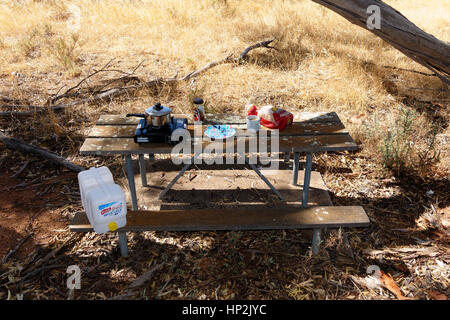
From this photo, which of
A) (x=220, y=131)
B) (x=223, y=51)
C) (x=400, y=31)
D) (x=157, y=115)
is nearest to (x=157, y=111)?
(x=157, y=115)

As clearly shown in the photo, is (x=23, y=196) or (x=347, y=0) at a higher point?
(x=347, y=0)

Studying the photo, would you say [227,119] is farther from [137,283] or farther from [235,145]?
[137,283]

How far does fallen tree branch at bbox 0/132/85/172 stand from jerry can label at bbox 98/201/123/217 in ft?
5.62

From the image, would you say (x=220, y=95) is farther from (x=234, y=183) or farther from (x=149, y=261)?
(x=149, y=261)

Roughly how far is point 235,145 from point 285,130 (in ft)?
1.73

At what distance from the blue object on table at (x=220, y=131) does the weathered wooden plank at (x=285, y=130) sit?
78 mm

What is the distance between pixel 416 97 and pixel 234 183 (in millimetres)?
3566

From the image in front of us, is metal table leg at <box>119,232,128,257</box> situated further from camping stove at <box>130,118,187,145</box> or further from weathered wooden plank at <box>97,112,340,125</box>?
weathered wooden plank at <box>97,112,340,125</box>

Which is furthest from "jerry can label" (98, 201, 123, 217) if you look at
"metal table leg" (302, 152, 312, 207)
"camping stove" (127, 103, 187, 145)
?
"metal table leg" (302, 152, 312, 207)

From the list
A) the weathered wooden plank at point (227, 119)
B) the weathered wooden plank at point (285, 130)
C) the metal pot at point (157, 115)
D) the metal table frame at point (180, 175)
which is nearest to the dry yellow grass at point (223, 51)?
the weathered wooden plank at point (227, 119)

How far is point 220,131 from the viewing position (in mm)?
3281

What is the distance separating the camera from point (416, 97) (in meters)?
5.76
